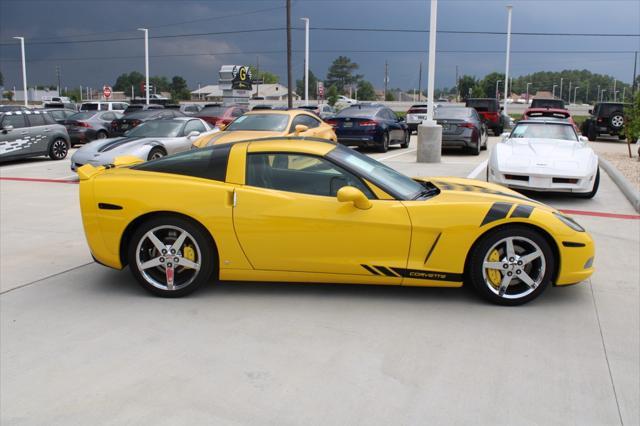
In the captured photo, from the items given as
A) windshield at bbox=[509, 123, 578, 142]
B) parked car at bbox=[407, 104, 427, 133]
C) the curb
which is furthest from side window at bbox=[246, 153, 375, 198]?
parked car at bbox=[407, 104, 427, 133]

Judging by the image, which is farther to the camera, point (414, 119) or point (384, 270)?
point (414, 119)

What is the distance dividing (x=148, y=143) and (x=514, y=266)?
→ 373 inches

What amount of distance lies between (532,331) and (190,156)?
310 cm

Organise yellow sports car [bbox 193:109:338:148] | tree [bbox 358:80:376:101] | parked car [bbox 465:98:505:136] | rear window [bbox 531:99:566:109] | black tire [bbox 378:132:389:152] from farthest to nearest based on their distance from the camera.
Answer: tree [bbox 358:80:376:101]
parked car [bbox 465:98:505:136]
rear window [bbox 531:99:566:109]
black tire [bbox 378:132:389:152]
yellow sports car [bbox 193:109:338:148]

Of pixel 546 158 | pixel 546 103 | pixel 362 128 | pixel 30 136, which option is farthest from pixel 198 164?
pixel 546 103

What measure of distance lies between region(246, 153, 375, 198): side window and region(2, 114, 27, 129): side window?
497 inches

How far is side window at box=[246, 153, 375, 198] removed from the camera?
498 cm

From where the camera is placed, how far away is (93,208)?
5.10 meters

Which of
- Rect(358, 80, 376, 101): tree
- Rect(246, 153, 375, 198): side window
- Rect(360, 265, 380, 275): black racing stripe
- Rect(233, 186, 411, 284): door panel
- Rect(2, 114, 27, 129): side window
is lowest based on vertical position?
Rect(360, 265, 380, 275): black racing stripe

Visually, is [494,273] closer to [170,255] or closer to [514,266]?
[514,266]

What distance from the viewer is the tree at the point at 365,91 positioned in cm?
14741

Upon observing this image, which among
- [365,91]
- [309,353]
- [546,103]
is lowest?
[309,353]

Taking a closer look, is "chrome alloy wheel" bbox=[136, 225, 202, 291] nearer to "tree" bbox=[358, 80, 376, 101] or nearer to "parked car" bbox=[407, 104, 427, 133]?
"parked car" bbox=[407, 104, 427, 133]

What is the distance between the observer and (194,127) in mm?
14484
